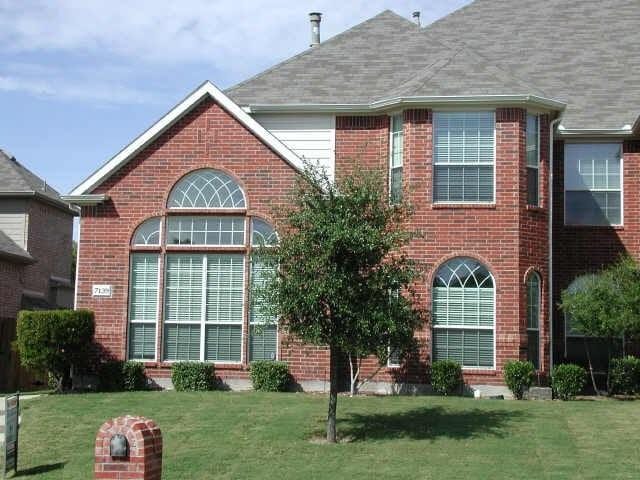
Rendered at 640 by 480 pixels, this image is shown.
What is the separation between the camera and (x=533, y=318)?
19.4m

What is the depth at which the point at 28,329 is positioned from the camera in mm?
18438

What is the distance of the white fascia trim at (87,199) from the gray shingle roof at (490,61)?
13.6ft

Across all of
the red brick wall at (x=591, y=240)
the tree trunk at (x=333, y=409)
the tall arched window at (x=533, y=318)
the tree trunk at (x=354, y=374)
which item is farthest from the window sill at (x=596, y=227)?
the tree trunk at (x=333, y=409)

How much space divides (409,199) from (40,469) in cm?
954

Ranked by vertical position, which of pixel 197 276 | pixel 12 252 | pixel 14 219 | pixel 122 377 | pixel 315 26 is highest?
pixel 315 26

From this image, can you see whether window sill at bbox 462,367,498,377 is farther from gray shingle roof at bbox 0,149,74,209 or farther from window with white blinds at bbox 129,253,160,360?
gray shingle roof at bbox 0,149,74,209

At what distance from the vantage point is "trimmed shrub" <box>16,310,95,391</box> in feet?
60.2

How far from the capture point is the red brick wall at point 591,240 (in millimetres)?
21516

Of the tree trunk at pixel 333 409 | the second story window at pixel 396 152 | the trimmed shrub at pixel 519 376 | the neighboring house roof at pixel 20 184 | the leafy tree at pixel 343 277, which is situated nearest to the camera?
the leafy tree at pixel 343 277

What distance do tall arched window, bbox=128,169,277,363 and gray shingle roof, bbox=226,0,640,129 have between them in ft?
10.3

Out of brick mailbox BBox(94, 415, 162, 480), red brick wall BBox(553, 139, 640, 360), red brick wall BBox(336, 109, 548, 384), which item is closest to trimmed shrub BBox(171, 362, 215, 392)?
red brick wall BBox(336, 109, 548, 384)

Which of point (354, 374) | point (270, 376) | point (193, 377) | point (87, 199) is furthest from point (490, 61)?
point (193, 377)

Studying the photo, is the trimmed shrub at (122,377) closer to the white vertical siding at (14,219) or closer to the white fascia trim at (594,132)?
the white fascia trim at (594,132)

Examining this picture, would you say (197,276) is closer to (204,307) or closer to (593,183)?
(204,307)
